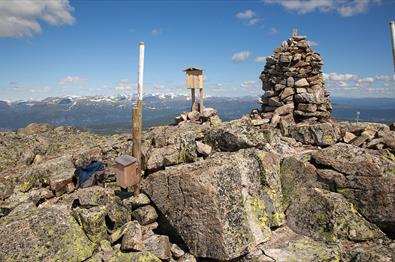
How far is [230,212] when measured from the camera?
11.6 m

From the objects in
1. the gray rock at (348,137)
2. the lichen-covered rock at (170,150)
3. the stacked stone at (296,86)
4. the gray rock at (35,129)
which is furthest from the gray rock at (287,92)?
the gray rock at (35,129)

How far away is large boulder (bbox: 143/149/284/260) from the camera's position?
446 inches

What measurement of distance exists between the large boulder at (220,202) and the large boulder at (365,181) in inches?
104

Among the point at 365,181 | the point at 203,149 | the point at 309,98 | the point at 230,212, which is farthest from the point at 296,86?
the point at 230,212

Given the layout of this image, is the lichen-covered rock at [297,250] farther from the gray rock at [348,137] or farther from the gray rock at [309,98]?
the gray rock at [309,98]

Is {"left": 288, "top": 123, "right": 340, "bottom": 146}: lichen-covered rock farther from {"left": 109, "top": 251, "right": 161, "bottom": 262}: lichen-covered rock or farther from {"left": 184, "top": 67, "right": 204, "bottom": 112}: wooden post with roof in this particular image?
{"left": 109, "top": 251, "right": 161, "bottom": 262}: lichen-covered rock

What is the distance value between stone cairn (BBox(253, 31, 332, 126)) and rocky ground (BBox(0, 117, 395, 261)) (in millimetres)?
5536

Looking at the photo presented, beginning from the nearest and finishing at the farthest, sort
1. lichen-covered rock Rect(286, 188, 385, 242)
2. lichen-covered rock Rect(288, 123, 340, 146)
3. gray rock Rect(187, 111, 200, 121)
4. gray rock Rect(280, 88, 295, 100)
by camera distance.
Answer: lichen-covered rock Rect(286, 188, 385, 242)
lichen-covered rock Rect(288, 123, 340, 146)
gray rock Rect(280, 88, 295, 100)
gray rock Rect(187, 111, 200, 121)

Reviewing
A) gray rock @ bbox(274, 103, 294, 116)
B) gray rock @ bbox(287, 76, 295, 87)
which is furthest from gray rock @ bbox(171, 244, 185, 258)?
gray rock @ bbox(287, 76, 295, 87)

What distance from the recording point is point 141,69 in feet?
49.4

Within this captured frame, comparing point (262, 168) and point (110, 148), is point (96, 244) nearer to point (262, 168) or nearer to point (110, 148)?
point (262, 168)

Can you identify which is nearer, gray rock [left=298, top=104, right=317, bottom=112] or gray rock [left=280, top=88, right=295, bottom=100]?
gray rock [left=298, top=104, right=317, bottom=112]

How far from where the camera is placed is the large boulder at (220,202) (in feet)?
37.2

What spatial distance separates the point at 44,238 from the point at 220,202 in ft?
21.4
